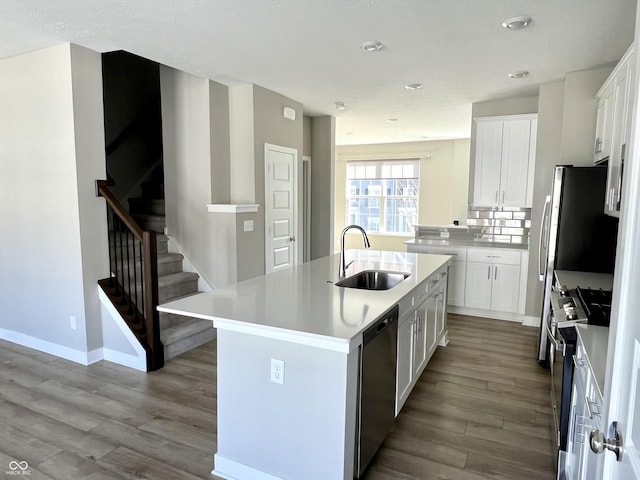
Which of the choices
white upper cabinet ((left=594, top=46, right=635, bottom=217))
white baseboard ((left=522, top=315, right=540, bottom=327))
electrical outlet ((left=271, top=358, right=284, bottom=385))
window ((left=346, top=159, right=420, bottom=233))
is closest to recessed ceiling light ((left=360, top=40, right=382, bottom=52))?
white upper cabinet ((left=594, top=46, right=635, bottom=217))

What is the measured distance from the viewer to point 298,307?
2.17 m

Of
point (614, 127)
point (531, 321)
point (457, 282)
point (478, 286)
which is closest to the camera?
point (614, 127)

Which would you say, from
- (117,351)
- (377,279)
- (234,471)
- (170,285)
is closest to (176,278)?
(170,285)

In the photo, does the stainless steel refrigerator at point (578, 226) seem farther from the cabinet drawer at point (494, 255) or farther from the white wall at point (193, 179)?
the white wall at point (193, 179)

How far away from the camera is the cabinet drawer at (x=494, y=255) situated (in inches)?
189

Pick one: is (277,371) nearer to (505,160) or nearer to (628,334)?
(628,334)

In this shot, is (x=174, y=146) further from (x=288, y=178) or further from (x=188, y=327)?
(x=188, y=327)

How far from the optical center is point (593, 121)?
394 cm

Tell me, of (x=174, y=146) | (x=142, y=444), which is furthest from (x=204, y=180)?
(x=142, y=444)

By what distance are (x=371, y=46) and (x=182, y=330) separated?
3078 millimetres

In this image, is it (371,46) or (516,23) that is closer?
(516,23)

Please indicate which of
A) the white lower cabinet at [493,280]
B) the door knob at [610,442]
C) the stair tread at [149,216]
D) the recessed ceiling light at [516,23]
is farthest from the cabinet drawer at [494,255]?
the door knob at [610,442]

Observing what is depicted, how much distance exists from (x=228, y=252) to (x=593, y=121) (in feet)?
13.0

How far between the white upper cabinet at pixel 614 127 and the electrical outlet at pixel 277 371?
1917 millimetres
